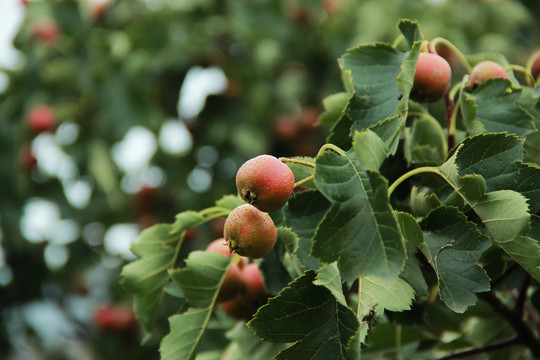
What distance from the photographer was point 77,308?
12.8 feet

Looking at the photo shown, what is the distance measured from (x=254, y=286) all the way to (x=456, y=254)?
0.37 metres

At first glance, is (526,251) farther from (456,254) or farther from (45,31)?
(45,31)

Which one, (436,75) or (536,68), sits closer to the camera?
(436,75)

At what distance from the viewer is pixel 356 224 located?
63 cm

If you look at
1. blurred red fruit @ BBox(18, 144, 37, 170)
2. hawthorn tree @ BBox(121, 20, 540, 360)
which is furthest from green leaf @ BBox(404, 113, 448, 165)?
blurred red fruit @ BBox(18, 144, 37, 170)

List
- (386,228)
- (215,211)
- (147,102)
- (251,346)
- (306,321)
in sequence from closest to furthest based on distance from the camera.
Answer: (386,228) < (306,321) < (215,211) < (251,346) < (147,102)

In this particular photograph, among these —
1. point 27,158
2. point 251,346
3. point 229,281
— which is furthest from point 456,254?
point 27,158

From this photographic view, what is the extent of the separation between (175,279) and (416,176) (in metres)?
0.38

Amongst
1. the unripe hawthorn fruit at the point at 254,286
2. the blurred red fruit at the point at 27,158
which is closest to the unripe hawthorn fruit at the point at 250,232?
the unripe hawthorn fruit at the point at 254,286

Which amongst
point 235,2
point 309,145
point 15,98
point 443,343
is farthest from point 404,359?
point 15,98

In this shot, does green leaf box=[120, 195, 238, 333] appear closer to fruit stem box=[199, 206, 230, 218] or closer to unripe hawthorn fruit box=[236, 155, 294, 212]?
fruit stem box=[199, 206, 230, 218]

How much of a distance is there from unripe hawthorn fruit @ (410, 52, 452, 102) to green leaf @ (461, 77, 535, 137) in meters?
0.03

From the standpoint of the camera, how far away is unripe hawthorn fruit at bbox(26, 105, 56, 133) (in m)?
2.74

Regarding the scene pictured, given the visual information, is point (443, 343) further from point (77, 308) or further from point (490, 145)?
point (77, 308)
